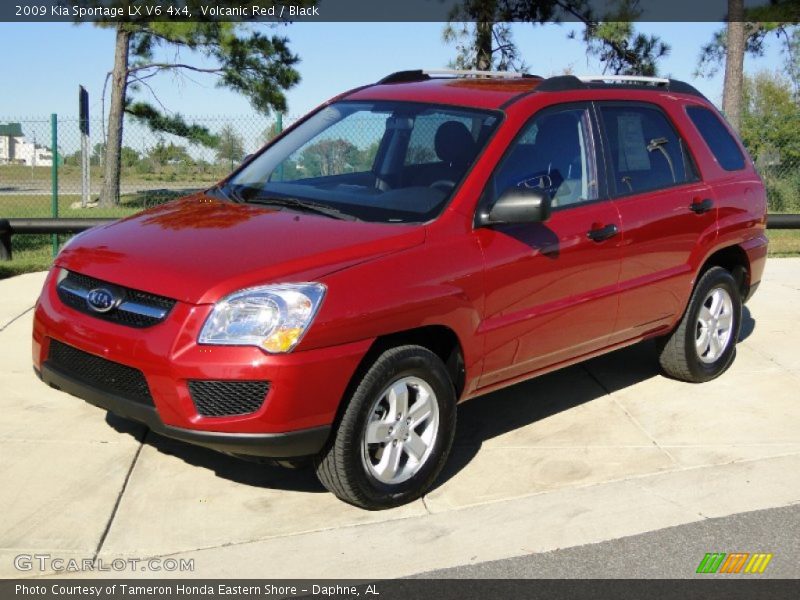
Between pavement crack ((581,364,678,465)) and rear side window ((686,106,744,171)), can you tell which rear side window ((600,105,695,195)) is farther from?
pavement crack ((581,364,678,465))

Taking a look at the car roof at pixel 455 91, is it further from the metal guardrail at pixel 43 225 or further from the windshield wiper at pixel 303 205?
the metal guardrail at pixel 43 225

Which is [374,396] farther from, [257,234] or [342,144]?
[342,144]

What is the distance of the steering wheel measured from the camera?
5254 mm

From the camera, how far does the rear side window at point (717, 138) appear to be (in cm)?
699

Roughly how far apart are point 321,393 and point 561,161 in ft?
7.10

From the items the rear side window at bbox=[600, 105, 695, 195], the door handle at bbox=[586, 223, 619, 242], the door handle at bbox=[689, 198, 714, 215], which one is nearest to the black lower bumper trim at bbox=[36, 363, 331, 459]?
the door handle at bbox=[586, 223, 619, 242]

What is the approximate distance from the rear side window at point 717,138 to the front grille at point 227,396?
12.9ft

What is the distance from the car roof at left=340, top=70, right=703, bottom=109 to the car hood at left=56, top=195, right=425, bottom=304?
1146mm

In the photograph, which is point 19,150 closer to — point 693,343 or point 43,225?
point 43,225

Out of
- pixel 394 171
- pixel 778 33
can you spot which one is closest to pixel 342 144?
pixel 394 171

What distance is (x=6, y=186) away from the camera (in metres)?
20.1

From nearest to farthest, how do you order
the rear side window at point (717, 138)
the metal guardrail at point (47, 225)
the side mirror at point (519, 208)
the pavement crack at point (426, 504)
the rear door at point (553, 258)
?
the pavement crack at point (426, 504) < the side mirror at point (519, 208) < the rear door at point (553, 258) < the rear side window at point (717, 138) < the metal guardrail at point (47, 225)

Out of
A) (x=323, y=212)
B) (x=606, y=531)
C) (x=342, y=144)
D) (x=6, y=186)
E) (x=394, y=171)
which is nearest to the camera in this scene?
(x=606, y=531)

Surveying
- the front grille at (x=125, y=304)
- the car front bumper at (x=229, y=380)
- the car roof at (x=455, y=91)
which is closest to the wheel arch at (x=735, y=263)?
the car roof at (x=455, y=91)
